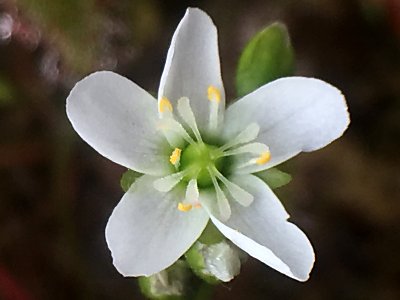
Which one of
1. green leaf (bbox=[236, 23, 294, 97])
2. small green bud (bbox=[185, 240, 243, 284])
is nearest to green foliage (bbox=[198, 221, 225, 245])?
small green bud (bbox=[185, 240, 243, 284])

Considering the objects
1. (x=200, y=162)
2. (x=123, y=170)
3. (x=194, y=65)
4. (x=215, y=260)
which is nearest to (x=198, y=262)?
(x=215, y=260)

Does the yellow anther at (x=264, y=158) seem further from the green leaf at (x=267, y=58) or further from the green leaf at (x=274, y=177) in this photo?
the green leaf at (x=267, y=58)

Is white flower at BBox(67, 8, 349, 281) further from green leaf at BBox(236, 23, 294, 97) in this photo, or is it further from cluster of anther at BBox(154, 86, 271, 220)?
green leaf at BBox(236, 23, 294, 97)

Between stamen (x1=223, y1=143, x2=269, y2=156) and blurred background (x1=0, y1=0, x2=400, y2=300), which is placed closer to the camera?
stamen (x1=223, y1=143, x2=269, y2=156)

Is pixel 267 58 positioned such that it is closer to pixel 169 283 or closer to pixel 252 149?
pixel 252 149

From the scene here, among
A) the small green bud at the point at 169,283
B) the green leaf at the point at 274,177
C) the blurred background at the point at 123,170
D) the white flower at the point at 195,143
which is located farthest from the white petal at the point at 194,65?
the blurred background at the point at 123,170

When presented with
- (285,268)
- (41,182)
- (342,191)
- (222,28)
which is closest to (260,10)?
(222,28)

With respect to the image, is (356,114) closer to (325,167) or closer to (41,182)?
(325,167)

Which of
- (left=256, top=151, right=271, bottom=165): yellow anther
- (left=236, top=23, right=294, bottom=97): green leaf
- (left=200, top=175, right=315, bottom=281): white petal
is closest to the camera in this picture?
(left=200, top=175, right=315, bottom=281): white petal
